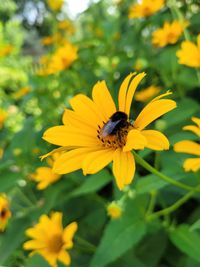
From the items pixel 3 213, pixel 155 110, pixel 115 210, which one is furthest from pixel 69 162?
pixel 3 213

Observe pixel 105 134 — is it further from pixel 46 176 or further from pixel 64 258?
pixel 46 176

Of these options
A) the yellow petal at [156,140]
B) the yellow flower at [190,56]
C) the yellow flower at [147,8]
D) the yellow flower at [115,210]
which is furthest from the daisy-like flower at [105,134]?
the yellow flower at [147,8]

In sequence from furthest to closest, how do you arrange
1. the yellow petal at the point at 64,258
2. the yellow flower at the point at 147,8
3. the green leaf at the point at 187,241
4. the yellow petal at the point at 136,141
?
the yellow flower at the point at 147,8, the yellow petal at the point at 64,258, the green leaf at the point at 187,241, the yellow petal at the point at 136,141

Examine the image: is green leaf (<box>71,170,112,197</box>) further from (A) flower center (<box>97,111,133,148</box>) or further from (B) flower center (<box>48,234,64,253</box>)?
(A) flower center (<box>97,111,133,148</box>)

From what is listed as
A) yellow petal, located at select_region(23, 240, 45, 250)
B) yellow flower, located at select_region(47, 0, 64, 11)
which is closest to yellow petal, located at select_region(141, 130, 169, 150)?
yellow petal, located at select_region(23, 240, 45, 250)

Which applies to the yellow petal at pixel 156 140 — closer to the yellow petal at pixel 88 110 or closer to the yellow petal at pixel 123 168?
the yellow petal at pixel 123 168

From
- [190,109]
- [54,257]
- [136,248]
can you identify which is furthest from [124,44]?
[54,257]
